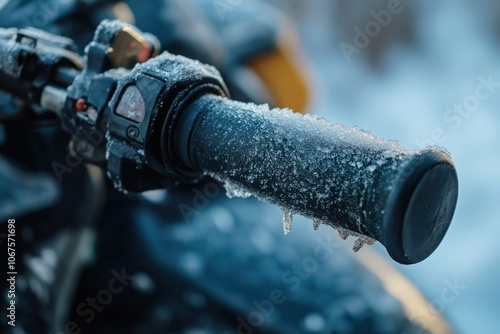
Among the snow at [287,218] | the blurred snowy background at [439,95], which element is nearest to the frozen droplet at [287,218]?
the snow at [287,218]

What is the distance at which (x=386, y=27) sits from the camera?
Result: 4594 mm

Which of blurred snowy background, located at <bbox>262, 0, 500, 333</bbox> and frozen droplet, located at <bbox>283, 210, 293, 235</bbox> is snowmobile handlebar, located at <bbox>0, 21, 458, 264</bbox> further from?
blurred snowy background, located at <bbox>262, 0, 500, 333</bbox>

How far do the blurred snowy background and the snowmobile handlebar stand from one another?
176 centimetres

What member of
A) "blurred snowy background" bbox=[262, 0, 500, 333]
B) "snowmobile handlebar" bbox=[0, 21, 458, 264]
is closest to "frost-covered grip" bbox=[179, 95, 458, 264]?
"snowmobile handlebar" bbox=[0, 21, 458, 264]

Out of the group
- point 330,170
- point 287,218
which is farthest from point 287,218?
point 330,170

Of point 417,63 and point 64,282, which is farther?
point 417,63

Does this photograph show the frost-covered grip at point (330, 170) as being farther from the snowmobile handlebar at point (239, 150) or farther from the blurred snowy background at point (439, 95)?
the blurred snowy background at point (439, 95)

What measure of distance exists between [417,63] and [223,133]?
3860 mm

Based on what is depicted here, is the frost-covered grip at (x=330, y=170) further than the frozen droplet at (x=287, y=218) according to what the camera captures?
No

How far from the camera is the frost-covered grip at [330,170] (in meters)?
0.49

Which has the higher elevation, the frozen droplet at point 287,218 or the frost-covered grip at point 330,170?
the frost-covered grip at point 330,170

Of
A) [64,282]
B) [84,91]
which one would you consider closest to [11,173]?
[64,282]

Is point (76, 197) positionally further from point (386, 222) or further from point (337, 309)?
point (386, 222)

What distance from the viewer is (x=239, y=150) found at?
59cm
